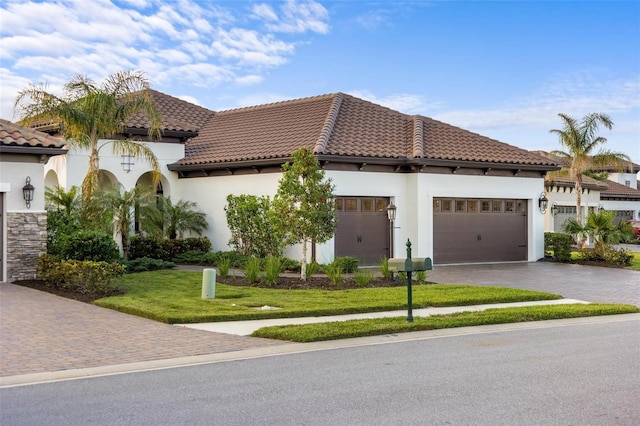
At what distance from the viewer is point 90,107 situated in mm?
20344

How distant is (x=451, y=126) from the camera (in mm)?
28375

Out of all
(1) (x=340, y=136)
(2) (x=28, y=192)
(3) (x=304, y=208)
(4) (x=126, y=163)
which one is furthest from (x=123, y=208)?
(1) (x=340, y=136)

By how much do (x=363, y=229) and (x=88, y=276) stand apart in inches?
416

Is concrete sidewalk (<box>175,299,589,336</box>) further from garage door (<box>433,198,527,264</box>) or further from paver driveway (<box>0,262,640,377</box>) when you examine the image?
garage door (<box>433,198,527,264</box>)

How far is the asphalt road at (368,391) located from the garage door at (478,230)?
14973mm

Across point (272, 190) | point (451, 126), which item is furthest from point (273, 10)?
point (451, 126)

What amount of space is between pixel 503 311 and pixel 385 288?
383 cm

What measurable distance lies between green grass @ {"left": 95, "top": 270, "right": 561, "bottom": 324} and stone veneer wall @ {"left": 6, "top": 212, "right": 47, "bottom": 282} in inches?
96.3

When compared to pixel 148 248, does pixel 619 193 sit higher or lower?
higher

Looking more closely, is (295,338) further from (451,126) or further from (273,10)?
(451,126)

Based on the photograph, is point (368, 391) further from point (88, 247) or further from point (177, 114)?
point (177, 114)

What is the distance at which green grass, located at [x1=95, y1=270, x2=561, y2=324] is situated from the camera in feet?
43.1

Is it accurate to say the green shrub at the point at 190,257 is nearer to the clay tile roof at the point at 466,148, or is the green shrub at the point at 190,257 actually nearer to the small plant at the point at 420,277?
the small plant at the point at 420,277

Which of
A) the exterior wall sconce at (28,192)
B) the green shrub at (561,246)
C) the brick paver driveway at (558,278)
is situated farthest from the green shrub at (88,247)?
the green shrub at (561,246)
